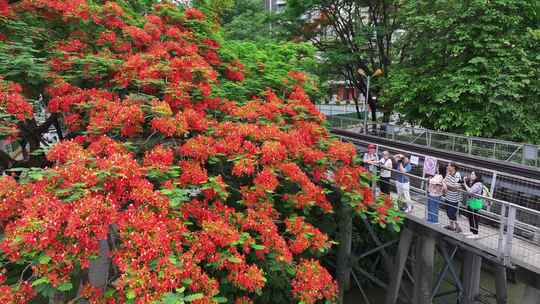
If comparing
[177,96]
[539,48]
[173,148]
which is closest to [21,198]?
[173,148]

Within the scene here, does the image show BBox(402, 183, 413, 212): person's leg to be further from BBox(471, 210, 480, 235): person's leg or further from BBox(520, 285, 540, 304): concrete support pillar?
BBox(520, 285, 540, 304): concrete support pillar

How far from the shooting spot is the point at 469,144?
1220 cm

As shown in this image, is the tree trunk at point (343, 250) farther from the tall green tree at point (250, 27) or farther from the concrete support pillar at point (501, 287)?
the tall green tree at point (250, 27)

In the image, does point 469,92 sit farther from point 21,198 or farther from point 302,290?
point 21,198

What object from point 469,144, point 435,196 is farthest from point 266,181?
point 469,144

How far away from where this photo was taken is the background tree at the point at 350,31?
1706 centimetres

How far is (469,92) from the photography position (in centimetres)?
1194

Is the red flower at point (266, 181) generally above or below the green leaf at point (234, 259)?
above

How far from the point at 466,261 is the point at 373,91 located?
513 inches

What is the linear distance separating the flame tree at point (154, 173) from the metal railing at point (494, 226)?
3.86 ft

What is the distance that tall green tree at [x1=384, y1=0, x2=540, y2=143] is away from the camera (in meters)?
11.6

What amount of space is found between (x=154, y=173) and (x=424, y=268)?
6330 millimetres

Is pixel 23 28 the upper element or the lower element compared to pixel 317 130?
upper

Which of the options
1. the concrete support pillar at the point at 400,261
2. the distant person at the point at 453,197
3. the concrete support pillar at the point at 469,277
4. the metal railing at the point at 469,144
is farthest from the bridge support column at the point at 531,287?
the metal railing at the point at 469,144
